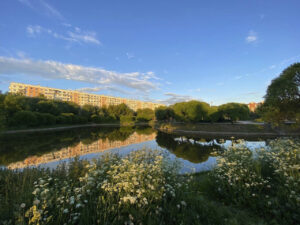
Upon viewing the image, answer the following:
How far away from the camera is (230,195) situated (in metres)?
3.60

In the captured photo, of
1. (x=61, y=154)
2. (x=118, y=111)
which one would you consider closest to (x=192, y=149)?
(x=61, y=154)

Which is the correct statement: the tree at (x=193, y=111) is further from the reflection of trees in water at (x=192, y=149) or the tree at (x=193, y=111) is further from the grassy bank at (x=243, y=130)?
the reflection of trees in water at (x=192, y=149)

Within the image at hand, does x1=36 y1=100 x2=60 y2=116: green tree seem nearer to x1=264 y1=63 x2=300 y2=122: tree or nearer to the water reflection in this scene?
the water reflection

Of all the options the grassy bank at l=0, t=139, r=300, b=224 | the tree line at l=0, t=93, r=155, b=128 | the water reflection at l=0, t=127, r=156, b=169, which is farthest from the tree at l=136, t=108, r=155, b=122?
the grassy bank at l=0, t=139, r=300, b=224

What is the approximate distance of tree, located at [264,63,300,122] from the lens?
6.92 metres

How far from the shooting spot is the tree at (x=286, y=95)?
272 inches

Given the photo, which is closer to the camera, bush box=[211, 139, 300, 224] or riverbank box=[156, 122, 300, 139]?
bush box=[211, 139, 300, 224]

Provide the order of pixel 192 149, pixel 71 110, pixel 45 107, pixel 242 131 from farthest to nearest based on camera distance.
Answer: pixel 71 110 → pixel 45 107 → pixel 242 131 → pixel 192 149

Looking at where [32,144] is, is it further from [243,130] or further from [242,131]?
[243,130]

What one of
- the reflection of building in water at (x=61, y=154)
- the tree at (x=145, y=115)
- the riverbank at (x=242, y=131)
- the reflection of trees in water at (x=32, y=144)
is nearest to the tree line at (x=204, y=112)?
the riverbank at (x=242, y=131)

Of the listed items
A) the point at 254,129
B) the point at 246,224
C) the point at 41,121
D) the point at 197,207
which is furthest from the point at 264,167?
the point at 41,121

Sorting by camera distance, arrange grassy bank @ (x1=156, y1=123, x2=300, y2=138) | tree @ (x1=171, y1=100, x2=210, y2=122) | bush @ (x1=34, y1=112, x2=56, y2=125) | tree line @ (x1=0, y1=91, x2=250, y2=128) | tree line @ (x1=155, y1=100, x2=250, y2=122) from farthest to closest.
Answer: tree line @ (x1=155, y1=100, x2=250, y2=122)
tree @ (x1=171, y1=100, x2=210, y2=122)
bush @ (x1=34, y1=112, x2=56, y2=125)
tree line @ (x1=0, y1=91, x2=250, y2=128)
grassy bank @ (x1=156, y1=123, x2=300, y2=138)

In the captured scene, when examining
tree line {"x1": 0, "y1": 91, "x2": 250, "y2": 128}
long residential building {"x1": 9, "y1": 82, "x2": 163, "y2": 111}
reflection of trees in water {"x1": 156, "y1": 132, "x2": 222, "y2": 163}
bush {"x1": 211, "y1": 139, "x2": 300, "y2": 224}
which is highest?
long residential building {"x1": 9, "y1": 82, "x2": 163, "y2": 111}

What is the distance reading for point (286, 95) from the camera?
23.0 feet
